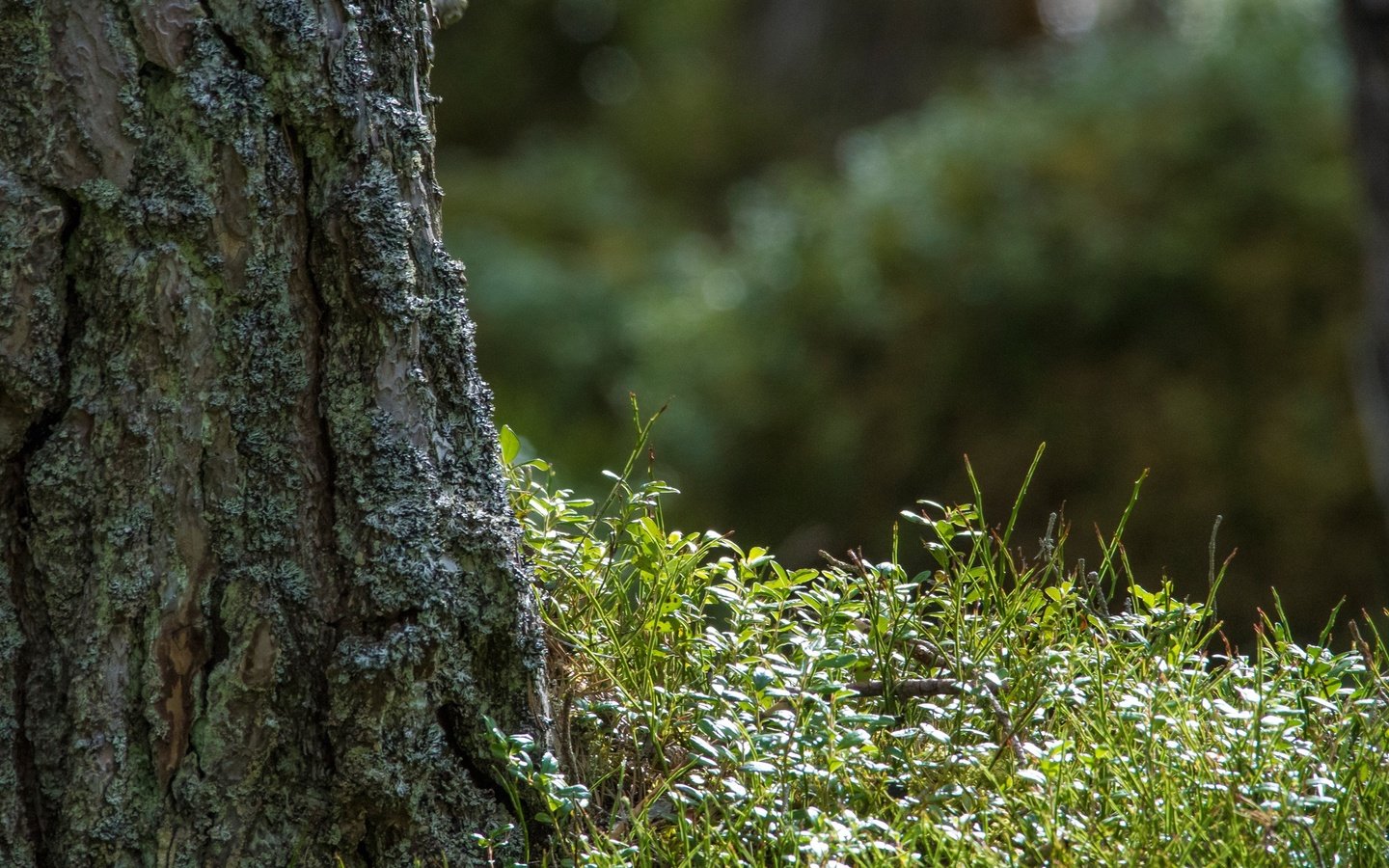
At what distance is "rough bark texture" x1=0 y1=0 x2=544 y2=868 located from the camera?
1288mm

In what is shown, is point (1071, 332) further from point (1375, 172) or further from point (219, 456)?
point (219, 456)

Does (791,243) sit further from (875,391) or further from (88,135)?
(88,135)

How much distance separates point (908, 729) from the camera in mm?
1406

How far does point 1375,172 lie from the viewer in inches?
105

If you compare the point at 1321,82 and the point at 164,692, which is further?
the point at 1321,82

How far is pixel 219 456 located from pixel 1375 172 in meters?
2.37

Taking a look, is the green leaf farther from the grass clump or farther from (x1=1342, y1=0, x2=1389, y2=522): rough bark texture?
(x1=1342, y1=0, x2=1389, y2=522): rough bark texture

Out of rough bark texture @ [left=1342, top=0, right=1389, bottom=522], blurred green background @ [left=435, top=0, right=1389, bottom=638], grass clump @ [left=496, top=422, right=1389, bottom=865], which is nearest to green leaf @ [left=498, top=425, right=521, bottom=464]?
grass clump @ [left=496, top=422, right=1389, bottom=865]

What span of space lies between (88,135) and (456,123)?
29.6 ft

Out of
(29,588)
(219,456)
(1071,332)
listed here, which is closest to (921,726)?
(219,456)

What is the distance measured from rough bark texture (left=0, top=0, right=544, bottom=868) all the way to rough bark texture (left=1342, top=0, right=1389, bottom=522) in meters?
2.08

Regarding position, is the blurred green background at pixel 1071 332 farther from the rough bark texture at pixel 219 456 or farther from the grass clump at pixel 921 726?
the rough bark texture at pixel 219 456

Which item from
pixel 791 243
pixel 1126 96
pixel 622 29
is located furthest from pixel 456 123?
pixel 1126 96

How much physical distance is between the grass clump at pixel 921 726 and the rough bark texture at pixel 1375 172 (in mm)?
1356
